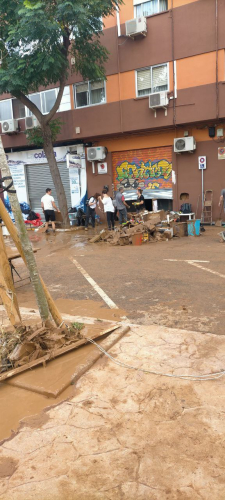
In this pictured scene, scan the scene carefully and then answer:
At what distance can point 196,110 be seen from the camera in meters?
15.0

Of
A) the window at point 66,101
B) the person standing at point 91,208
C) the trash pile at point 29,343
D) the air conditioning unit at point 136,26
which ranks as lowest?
the trash pile at point 29,343

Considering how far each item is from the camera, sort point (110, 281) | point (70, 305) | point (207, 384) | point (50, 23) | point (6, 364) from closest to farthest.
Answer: point (207, 384) → point (6, 364) → point (70, 305) → point (110, 281) → point (50, 23)

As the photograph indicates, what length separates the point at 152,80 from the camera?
16.2 meters

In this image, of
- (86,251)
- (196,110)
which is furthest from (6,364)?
(196,110)

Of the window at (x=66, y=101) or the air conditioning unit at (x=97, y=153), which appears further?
the window at (x=66, y=101)

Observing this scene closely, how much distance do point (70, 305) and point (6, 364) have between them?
82.6 inches

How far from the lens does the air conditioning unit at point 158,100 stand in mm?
15375

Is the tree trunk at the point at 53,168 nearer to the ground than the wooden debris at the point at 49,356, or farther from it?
farther from it

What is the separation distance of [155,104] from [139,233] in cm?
687

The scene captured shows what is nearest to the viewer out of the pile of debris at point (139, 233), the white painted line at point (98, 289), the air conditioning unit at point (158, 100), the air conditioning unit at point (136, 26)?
the white painted line at point (98, 289)

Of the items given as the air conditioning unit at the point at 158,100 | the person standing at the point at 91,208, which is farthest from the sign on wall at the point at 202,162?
the person standing at the point at 91,208

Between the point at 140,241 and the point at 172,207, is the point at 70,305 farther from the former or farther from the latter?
the point at 172,207

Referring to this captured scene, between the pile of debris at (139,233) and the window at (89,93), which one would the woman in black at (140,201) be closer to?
the pile of debris at (139,233)

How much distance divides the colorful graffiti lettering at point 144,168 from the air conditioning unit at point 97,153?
22.6 inches
